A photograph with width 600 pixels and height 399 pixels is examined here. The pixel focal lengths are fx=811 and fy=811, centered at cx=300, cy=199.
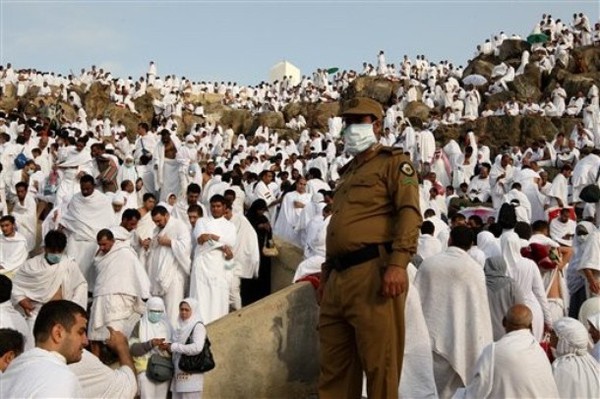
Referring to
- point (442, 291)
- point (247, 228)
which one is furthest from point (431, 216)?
point (442, 291)

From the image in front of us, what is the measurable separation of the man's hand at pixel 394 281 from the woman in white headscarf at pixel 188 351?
280 centimetres

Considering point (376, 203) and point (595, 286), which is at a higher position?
point (376, 203)

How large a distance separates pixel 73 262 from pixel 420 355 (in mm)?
3835

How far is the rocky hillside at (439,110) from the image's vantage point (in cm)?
3027

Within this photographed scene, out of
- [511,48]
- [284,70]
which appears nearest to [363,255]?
[511,48]

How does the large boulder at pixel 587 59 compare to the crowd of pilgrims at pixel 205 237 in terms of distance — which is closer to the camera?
the crowd of pilgrims at pixel 205 237

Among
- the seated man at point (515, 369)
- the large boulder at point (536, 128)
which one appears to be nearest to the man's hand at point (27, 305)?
the seated man at point (515, 369)

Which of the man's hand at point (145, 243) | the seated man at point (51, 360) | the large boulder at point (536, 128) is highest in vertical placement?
the large boulder at point (536, 128)

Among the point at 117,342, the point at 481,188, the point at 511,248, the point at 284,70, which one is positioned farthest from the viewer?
the point at 284,70

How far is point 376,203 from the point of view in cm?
471

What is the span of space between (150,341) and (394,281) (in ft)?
11.2

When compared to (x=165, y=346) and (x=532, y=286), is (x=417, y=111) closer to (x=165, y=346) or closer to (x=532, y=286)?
(x=532, y=286)

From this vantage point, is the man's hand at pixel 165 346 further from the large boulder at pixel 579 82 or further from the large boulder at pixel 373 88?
the large boulder at pixel 373 88

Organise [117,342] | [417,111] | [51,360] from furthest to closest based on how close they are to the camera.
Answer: [417,111] → [117,342] → [51,360]
